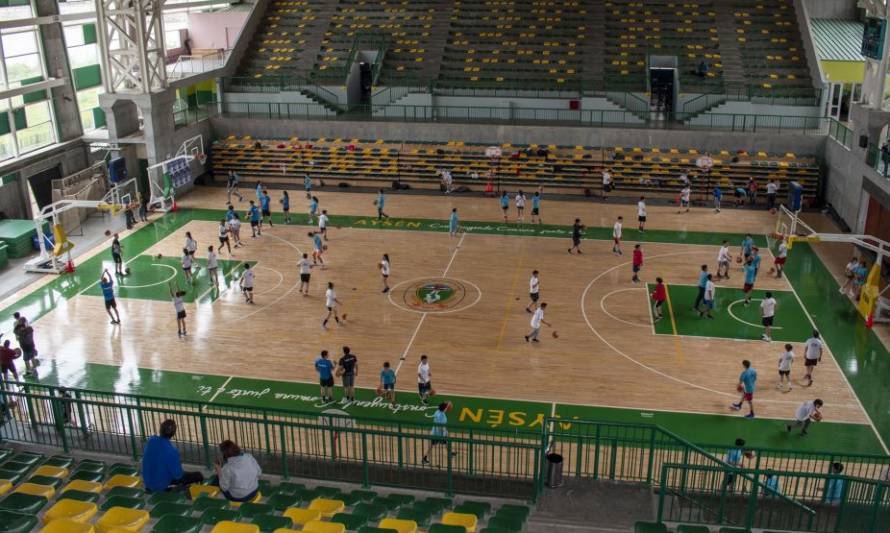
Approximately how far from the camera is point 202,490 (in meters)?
12.4

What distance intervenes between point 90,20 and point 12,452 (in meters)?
29.3

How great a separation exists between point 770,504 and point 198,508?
8938mm

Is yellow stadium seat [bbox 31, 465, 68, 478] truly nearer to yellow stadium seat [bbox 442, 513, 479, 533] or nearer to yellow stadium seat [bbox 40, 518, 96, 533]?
yellow stadium seat [bbox 40, 518, 96, 533]

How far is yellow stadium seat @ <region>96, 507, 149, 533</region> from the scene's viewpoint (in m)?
10.4

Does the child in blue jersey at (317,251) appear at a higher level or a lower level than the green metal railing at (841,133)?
lower

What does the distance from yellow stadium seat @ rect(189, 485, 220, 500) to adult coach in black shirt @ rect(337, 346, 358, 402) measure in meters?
7.41

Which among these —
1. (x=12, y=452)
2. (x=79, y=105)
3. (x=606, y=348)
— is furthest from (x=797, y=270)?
(x=79, y=105)

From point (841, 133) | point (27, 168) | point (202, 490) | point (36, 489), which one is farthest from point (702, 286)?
point (27, 168)

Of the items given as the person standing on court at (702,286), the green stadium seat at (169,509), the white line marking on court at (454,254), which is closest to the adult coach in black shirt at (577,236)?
the white line marking on court at (454,254)

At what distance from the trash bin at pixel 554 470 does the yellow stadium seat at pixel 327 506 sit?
343 cm

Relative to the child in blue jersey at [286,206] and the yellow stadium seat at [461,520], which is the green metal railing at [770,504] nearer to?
the yellow stadium seat at [461,520]

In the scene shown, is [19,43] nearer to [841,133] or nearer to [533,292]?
[533,292]

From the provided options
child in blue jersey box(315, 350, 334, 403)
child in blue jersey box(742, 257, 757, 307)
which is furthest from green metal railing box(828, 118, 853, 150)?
child in blue jersey box(315, 350, 334, 403)

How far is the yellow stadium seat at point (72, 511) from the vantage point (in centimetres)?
1073
